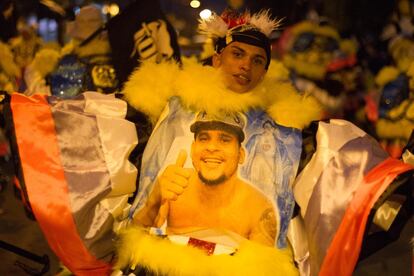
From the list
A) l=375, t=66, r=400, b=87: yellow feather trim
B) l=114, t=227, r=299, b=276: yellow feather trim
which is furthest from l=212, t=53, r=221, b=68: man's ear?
l=375, t=66, r=400, b=87: yellow feather trim

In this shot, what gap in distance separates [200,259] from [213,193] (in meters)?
0.28

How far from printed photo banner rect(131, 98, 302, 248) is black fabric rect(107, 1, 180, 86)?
241cm

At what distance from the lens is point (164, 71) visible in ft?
7.82

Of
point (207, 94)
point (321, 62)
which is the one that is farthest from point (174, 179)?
point (321, 62)

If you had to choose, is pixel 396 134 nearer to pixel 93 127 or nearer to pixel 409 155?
pixel 409 155

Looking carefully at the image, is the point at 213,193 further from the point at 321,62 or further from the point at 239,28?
the point at 321,62

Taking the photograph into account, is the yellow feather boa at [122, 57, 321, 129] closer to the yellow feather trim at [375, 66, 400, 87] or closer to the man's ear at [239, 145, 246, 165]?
the man's ear at [239, 145, 246, 165]

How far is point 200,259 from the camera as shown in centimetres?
200

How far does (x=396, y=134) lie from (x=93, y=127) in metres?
3.29

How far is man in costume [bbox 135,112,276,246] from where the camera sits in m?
2.10

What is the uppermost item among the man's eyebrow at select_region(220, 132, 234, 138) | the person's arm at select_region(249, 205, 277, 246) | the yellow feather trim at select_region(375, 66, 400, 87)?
the yellow feather trim at select_region(375, 66, 400, 87)

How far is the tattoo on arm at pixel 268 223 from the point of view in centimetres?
210

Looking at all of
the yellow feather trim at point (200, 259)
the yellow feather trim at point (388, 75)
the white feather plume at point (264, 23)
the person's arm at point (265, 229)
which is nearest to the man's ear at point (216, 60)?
the white feather plume at point (264, 23)

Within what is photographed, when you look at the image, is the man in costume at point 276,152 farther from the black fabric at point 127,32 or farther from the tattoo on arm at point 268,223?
the black fabric at point 127,32
